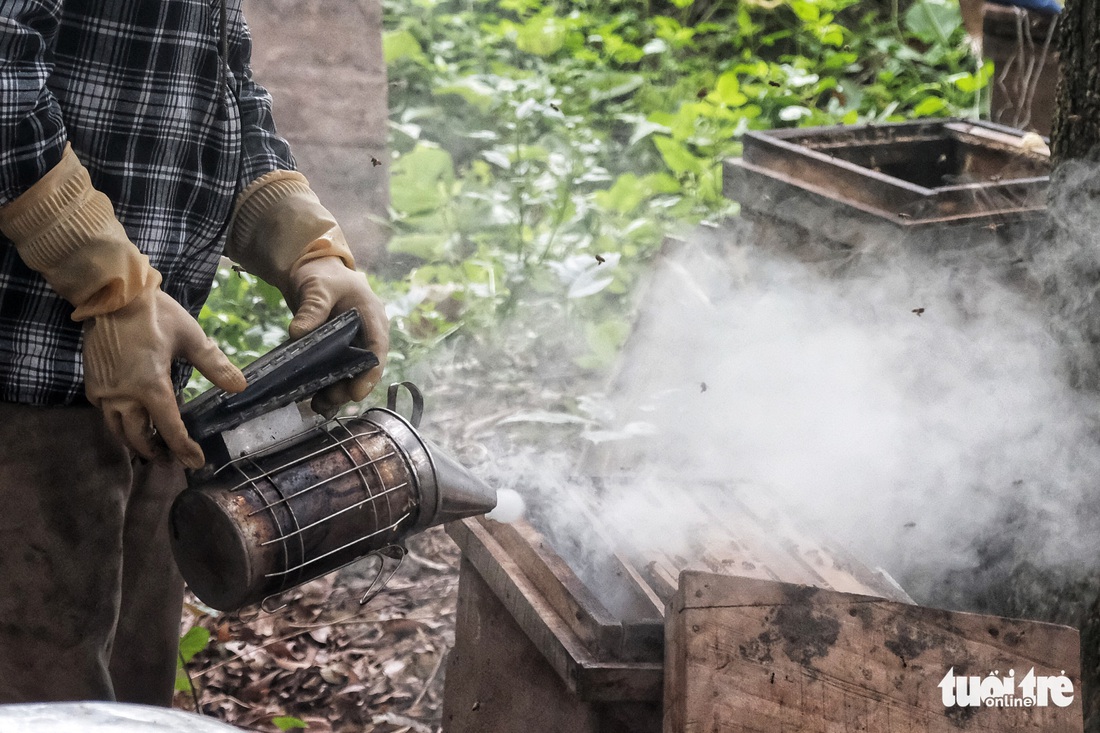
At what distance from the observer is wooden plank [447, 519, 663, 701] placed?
1.94 metres

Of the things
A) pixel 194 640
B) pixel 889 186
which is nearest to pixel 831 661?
pixel 889 186

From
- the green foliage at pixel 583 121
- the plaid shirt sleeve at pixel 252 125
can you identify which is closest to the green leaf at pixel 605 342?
the green foliage at pixel 583 121

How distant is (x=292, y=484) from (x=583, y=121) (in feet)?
17.5

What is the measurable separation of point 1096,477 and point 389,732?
6.68ft

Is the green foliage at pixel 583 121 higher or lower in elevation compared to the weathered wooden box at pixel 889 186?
lower

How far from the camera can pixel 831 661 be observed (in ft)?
6.07

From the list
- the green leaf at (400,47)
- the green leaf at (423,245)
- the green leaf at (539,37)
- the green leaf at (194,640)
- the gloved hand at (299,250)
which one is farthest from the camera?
the green leaf at (400,47)

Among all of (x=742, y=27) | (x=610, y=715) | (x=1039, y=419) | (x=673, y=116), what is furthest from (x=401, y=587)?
(x=742, y=27)

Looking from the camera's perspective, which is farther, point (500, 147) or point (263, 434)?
point (500, 147)

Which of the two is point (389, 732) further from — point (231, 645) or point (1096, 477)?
point (1096, 477)

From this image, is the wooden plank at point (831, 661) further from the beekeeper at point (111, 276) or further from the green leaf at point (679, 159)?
the green leaf at point (679, 159)

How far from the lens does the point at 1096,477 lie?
8.69ft

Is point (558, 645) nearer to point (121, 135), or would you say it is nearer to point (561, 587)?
point (561, 587)

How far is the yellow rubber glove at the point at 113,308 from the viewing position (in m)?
1.89
